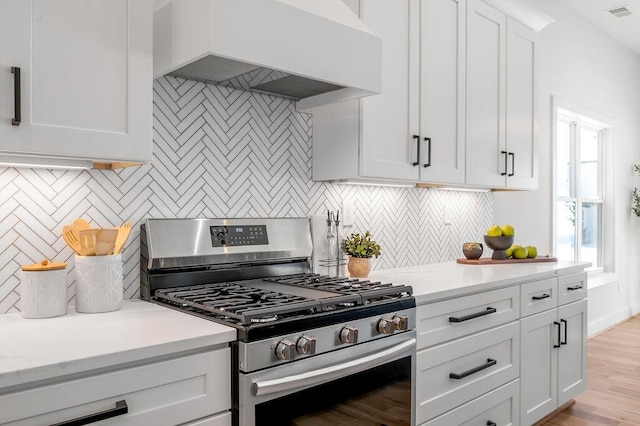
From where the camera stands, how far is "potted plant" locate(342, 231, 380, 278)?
2.34m

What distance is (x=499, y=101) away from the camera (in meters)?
3.08

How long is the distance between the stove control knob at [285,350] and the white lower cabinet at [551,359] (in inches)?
63.6

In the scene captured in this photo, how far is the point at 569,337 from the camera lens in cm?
305

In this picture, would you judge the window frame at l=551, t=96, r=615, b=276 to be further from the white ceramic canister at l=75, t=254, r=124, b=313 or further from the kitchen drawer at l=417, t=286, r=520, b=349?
the white ceramic canister at l=75, t=254, r=124, b=313

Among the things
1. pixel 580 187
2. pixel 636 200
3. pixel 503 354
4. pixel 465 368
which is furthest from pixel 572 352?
pixel 636 200

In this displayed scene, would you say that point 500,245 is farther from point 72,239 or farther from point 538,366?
point 72,239

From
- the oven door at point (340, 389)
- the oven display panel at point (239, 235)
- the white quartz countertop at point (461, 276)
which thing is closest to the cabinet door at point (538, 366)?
the white quartz countertop at point (461, 276)

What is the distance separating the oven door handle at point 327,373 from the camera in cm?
138

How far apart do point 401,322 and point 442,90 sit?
54.0 inches

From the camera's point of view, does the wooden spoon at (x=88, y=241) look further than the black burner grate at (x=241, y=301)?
Yes

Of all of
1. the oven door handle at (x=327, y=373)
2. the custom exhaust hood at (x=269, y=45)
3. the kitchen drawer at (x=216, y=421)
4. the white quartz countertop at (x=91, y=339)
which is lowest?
the kitchen drawer at (x=216, y=421)

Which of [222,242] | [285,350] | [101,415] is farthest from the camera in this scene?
[222,242]

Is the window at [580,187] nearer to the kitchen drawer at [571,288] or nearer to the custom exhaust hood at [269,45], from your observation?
the kitchen drawer at [571,288]

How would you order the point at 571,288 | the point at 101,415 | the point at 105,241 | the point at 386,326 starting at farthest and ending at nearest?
the point at 571,288
the point at 386,326
the point at 105,241
the point at 101,415
